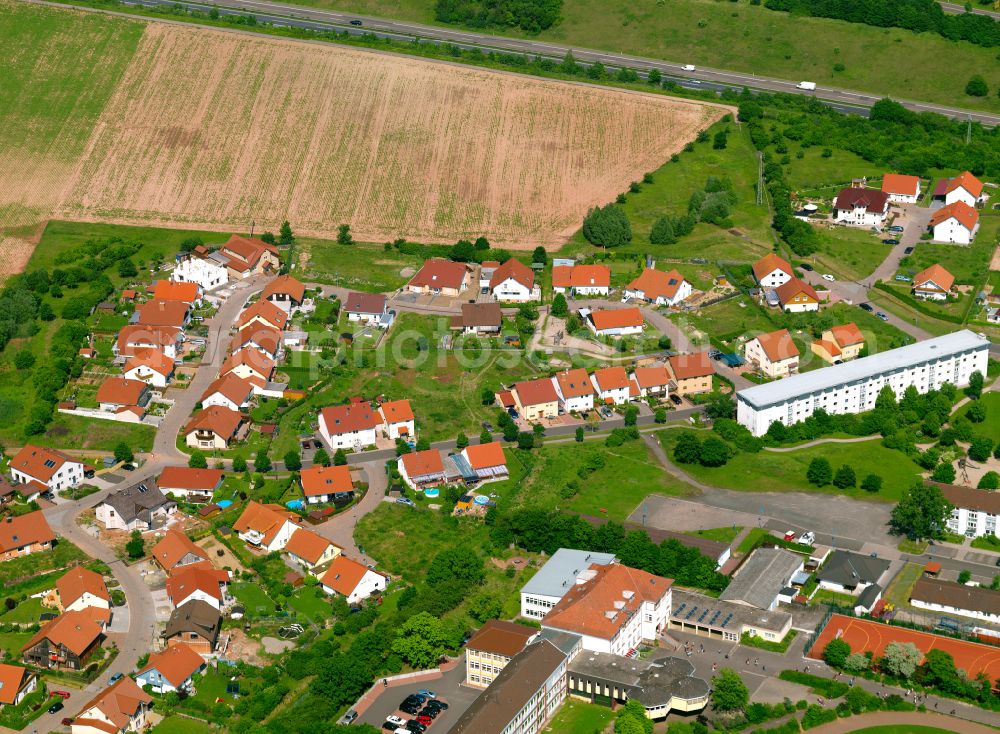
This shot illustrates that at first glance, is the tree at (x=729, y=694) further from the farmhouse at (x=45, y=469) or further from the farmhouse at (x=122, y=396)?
the farmhouse at (x=122, y=396)

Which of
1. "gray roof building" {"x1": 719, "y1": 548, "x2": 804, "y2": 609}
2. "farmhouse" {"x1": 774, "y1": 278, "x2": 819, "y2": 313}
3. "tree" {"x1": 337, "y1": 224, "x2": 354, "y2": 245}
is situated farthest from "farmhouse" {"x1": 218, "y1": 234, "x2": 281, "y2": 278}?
"gray roof building" {"x1": 719, "y1": 548, "x2": 804, "y2": 609}

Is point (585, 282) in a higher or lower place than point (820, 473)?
lower

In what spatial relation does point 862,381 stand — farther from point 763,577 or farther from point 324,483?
point 324,483

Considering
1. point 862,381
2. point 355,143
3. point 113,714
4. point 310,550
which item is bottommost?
point 355,143

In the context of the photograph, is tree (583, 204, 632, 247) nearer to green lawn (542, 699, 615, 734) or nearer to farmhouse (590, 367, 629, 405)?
farmhouse (590, 367, 629, 405)

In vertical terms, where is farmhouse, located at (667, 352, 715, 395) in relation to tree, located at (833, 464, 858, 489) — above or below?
below

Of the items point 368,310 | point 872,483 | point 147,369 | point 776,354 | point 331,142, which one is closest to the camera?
point 872,483

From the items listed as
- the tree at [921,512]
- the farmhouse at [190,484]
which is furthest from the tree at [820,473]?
the farmhouse at [190,484]

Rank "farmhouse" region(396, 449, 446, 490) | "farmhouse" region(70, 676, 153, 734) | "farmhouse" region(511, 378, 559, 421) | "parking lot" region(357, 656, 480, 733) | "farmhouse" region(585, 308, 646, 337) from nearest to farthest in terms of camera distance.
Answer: "farmhouse" region(70, 676, 153, 734)
"parking lot" region(357, 656, 480, 733)
"farmhouse" region(396, 449, 446, 490)
"farmhouse" region(511, 378, 559, 421)
"farmhouse" region(585, 308, 646, 337)

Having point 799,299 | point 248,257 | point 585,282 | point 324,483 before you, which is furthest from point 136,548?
point 799,299
